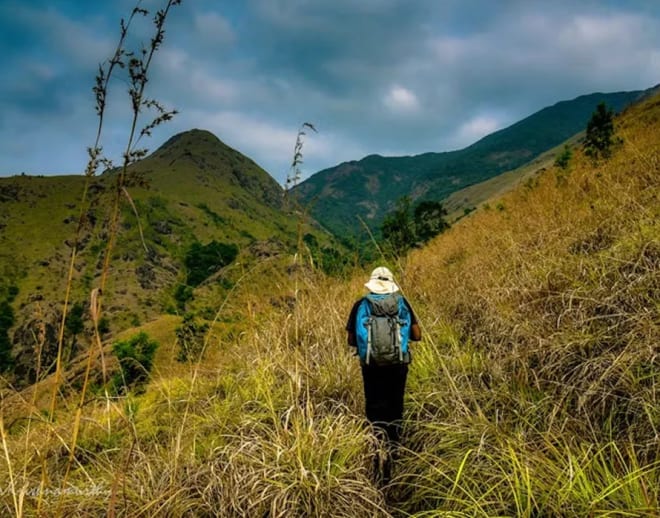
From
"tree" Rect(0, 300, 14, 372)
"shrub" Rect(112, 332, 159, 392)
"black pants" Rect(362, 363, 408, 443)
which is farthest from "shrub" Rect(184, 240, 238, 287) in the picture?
"tree" Rect(0, 300, 14, 372)

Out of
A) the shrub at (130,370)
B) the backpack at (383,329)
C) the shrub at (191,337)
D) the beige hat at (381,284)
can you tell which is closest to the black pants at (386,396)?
the backpack at (383,329)

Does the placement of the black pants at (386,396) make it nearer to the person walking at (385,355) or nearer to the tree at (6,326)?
the person walking at (385,355)

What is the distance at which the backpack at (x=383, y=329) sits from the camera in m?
3.24

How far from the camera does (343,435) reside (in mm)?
3092

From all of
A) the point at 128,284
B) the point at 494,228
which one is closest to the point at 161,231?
the point at 128,284

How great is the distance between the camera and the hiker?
3.25 metres

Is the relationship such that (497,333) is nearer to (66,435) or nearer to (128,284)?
(66,435)

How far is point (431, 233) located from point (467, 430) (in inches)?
1227

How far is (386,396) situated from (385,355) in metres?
0.42

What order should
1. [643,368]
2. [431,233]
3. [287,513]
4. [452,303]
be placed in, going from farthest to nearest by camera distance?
[431,233] → [452,303] → [643,368] → [287,513]

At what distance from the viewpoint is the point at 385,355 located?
3234 mm

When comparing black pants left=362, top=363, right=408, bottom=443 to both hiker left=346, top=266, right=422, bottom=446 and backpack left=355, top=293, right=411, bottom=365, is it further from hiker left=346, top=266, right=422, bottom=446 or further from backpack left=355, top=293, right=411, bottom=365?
backpack left=355, top=293, right=411, bottom=365

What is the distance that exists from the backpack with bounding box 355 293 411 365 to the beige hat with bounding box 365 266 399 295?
0.07 metres

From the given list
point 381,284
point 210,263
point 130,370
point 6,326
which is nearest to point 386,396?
point 381,284
